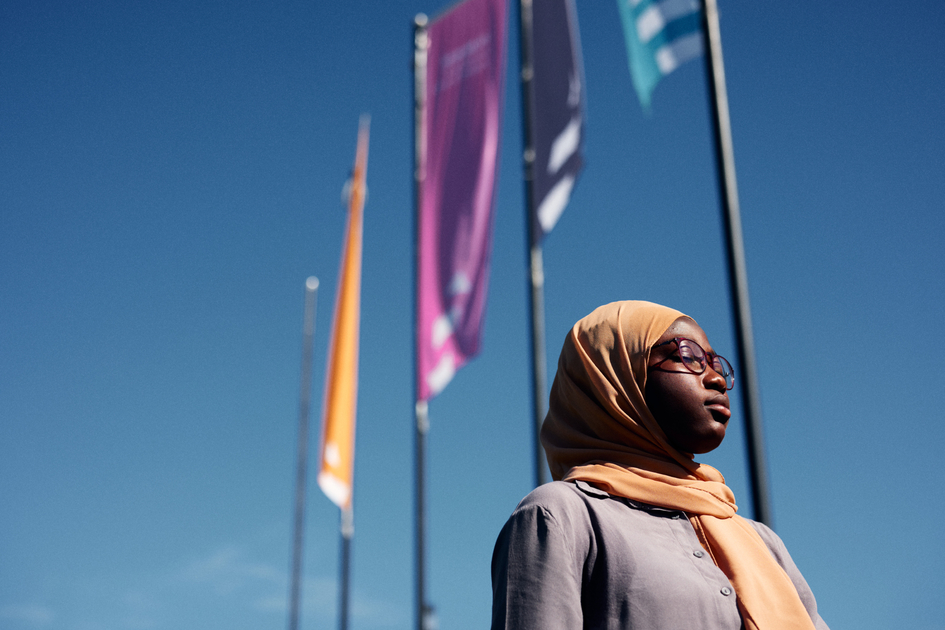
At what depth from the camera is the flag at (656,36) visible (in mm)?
5965

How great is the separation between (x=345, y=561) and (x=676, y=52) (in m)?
9.39

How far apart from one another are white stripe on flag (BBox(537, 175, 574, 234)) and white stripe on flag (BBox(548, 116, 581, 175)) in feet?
0.48

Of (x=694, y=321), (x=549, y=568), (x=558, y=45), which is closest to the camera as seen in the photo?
(x=549, y=568)

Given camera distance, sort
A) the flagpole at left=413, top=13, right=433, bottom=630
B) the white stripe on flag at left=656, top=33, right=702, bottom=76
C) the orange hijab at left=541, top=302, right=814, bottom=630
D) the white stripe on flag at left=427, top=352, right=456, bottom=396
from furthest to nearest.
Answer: the flagpole at left=413, top=13, right=433, bottom=630
the white stripe on flag at left=427, top=352, right=456, bottom=396
the white stripe on flag at left=656, top=33, right=702, bottom=76
the orange hijab at left=541, top=302, right=814, bottom=630

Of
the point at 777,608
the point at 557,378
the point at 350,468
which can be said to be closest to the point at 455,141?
the point at 350,468

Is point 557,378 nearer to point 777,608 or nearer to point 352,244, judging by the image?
point 777,608

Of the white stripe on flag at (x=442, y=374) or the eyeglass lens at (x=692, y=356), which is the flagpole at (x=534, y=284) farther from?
the eyeglass lens at (x=692, y=356)

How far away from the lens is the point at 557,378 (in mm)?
2447

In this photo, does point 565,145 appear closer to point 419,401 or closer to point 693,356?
point 419,401

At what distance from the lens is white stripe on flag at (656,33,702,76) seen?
234 inches

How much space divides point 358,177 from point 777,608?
36.7 feet

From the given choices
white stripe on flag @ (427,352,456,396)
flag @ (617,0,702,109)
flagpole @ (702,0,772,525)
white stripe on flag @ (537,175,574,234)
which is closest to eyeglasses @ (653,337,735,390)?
flagpole @ (702,0,772,525)

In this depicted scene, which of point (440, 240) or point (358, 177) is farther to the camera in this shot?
point (358, 177)

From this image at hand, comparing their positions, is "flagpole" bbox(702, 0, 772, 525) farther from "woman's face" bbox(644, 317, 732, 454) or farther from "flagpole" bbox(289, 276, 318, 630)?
"flagpole" bbox(289, 276, 318, 630)
